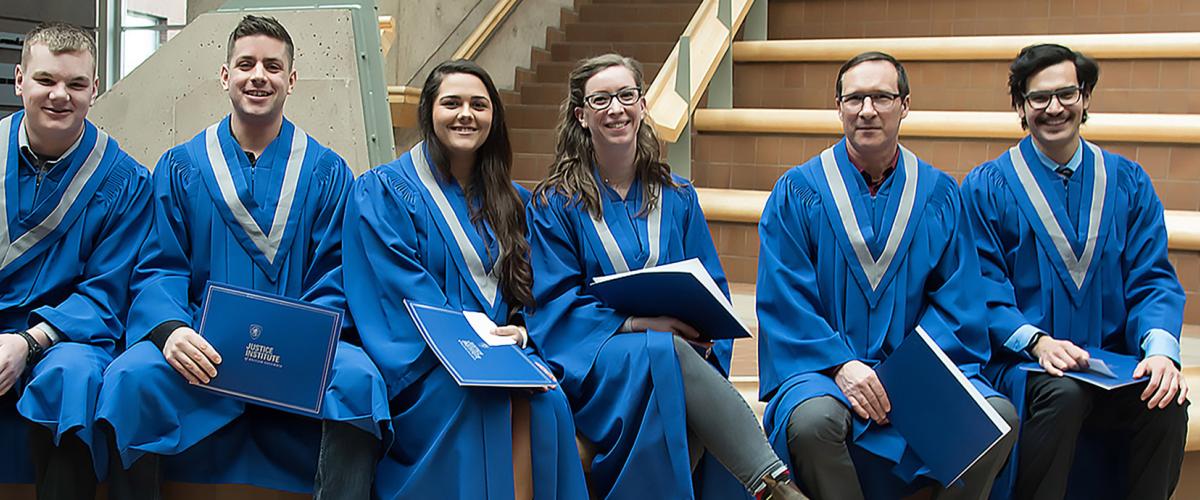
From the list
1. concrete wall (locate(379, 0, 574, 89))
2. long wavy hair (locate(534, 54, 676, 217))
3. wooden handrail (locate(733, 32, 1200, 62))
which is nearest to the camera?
long wavy hair (locate(534, 54, 676, 217))

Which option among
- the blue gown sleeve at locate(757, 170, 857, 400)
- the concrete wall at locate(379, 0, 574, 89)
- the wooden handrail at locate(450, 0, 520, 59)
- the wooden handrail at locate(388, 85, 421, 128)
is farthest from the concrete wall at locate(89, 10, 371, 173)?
the wooden handrail at locate(450, 0, 520, 59)

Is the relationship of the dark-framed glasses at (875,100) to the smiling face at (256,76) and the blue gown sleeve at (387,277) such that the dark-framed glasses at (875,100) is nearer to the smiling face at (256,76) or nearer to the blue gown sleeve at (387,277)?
the blue gown sleeve at (387,277)

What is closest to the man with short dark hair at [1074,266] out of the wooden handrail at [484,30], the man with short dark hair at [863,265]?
the man with short dark hair at [863,265]

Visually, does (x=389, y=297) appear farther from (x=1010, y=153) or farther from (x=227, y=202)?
(x=1010, y=153)

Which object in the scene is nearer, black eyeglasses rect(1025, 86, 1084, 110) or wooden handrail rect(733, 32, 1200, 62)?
black eyeglasses rect(1025, 86, 1084, 110)

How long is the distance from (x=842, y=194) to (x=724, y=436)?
79 centimetres

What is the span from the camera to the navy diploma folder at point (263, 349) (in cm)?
287

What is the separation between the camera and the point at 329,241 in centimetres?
326

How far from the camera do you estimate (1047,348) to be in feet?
10.5

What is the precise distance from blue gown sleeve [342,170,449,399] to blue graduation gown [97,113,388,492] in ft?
0.22

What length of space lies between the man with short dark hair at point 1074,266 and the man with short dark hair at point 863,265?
13 centimetres

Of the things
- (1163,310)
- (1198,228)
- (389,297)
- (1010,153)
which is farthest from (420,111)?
(1198,228)

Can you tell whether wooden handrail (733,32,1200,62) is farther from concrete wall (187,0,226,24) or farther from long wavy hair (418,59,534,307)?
long wavy hair (418,59,534,307)

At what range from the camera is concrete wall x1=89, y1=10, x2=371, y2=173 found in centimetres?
496
